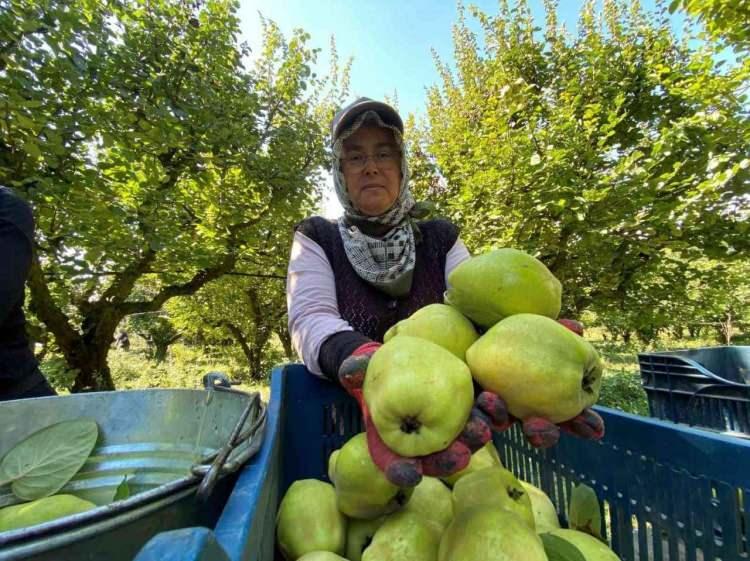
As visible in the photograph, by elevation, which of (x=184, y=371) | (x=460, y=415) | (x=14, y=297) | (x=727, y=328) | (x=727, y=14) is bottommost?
(x=727, y=328)

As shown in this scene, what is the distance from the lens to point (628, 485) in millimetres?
1119

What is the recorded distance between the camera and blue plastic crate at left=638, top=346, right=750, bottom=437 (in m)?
2.34

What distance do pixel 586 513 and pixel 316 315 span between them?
3.06 ft

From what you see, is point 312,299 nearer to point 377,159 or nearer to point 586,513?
point 377,159

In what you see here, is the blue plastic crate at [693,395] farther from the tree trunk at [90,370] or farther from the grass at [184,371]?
the grass at [184,371]

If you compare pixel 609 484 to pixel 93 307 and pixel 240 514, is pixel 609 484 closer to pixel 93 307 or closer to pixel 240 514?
pixel 240 514

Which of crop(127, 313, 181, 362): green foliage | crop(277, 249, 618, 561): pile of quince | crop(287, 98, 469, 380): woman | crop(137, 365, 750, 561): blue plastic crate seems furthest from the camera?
crop(127, 313, 181, 362): green foliage

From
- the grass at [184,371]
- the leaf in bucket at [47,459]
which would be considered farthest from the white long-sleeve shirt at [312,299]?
the grass at [184,371]

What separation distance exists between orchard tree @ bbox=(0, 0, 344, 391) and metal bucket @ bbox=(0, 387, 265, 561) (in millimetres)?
2073

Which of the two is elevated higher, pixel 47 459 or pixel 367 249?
pixel 367 249

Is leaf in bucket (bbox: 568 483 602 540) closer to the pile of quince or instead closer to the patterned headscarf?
the pile of quince

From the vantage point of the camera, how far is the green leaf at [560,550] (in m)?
0.89

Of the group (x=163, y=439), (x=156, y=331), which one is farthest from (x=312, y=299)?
(x=156, y=331)

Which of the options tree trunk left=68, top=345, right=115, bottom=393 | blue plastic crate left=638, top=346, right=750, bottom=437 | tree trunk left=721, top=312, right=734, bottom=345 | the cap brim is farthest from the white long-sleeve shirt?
tree trunk left=721, top=312, right=734, bottom=345
